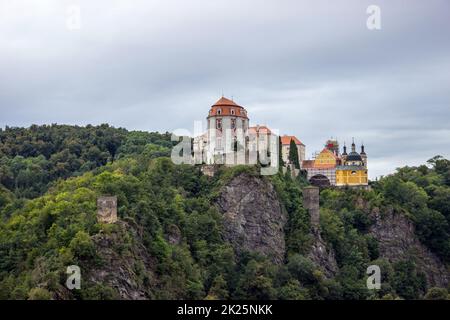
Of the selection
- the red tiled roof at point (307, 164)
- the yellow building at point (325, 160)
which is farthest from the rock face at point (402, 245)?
the red tiled roof at point (307, 164)

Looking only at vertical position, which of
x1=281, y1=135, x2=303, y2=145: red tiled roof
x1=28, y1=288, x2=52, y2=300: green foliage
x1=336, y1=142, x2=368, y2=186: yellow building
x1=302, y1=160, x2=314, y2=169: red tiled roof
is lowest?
x1=28, y1=288, x2=52, y2=300: green foliage

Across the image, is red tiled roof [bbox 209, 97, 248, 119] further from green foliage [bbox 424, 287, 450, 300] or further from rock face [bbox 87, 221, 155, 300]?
rock face [bbox 87, 221, 155, 300]

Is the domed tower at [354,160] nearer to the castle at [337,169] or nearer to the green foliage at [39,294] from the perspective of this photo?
the castle at [337,169]

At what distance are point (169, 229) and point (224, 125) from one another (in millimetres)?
22723

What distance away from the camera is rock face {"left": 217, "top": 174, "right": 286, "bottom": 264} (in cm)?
10069

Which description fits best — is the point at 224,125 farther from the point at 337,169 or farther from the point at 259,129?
the point at 337,169

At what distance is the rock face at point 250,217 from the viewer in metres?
101

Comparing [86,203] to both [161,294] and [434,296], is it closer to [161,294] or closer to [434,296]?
[161,294]

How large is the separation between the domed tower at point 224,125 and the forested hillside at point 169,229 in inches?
225

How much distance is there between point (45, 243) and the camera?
78.8 m

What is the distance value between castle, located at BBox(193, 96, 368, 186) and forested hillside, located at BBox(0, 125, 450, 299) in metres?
2.65

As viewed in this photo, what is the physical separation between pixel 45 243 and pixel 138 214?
10.1 m

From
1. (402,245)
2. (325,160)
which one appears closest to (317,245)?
(402,245)

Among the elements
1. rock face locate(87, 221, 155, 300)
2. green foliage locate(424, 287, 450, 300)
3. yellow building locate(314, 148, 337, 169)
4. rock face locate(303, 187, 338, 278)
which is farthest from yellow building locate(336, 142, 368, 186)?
rock face locate(87, 221, 155, 300)
